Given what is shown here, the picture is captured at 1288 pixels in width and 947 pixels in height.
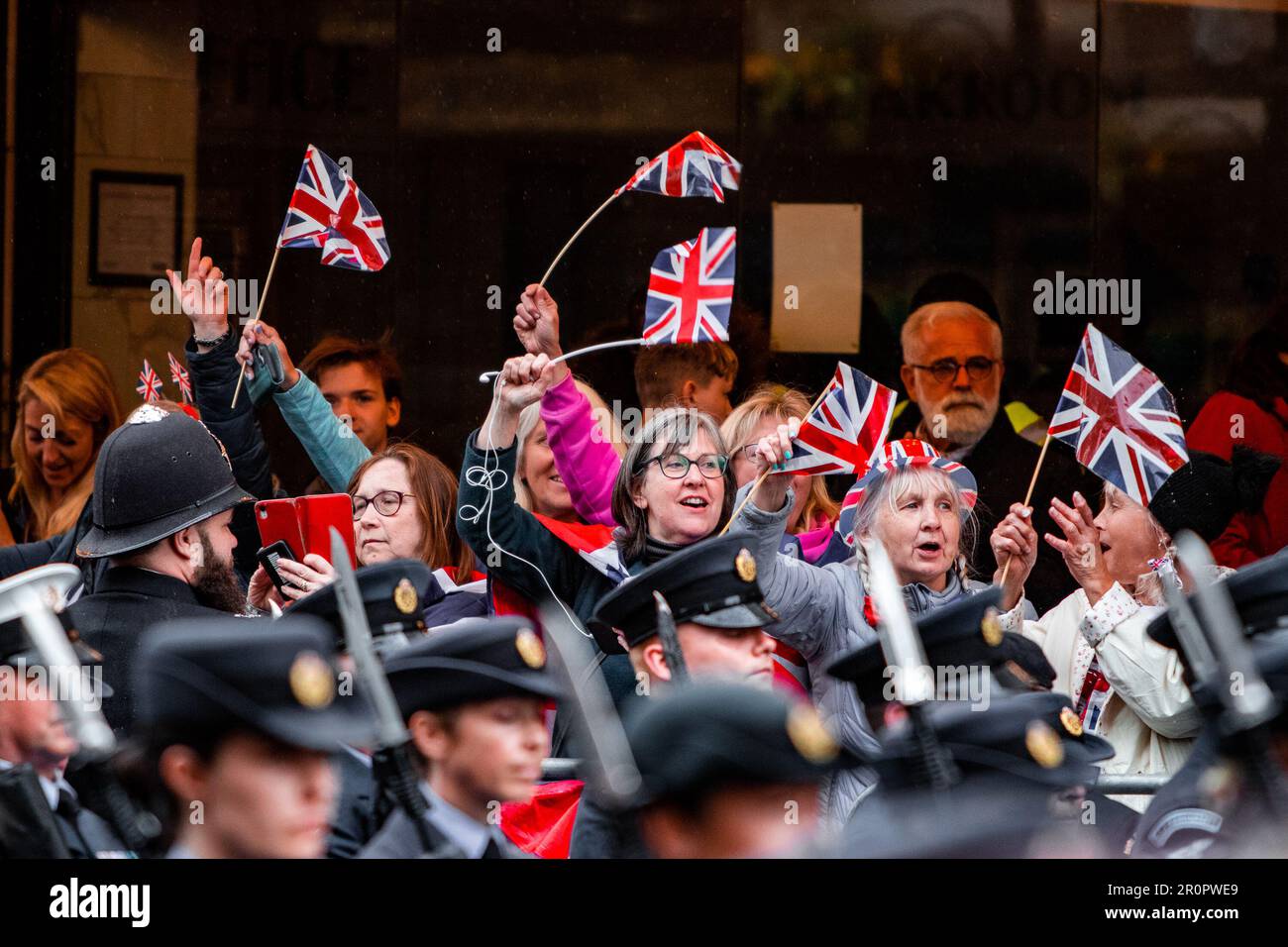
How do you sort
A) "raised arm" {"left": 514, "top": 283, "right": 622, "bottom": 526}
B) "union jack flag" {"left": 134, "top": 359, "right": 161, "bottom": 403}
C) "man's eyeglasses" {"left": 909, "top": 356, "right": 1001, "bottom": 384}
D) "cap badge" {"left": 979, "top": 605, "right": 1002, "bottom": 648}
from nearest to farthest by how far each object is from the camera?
"cap badge" {"left": 979, "top": 605, "right": 1002, "bottom": 648} < "raised arm" {"left": 514, "top": 283, "right": 622, "bottom": 526} < "union jack flag" {"left": 134, "top": 359, "right": 161, "bottom": 403} < "man's eyeglasses" {"left": 909, "top": 356, "right": 1001, "bottom": 384}

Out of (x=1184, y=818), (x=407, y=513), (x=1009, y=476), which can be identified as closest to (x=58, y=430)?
(x=407, y=513)

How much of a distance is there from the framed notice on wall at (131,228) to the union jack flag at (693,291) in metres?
2.33

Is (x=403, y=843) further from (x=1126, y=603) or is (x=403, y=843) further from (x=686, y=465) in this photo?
(x=1126, y=603)

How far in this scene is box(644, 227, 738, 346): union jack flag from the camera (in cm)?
493

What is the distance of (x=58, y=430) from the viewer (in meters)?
5.40

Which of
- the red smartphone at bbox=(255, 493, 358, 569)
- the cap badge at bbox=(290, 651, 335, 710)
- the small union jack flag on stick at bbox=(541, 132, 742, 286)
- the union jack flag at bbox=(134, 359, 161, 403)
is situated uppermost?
the small union jack flag on stick at bbox=(541, 132, 742, 286)

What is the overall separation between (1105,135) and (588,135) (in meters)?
1.93

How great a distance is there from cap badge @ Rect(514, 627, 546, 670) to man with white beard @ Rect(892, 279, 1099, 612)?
3.42 metres

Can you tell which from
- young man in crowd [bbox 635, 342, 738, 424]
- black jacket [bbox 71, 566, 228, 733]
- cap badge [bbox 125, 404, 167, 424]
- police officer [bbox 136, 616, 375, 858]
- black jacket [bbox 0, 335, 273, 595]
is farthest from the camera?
young man in crowd [bbox 635, 342, 738, 424]

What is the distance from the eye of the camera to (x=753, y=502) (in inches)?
156

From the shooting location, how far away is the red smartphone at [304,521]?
12.9ft

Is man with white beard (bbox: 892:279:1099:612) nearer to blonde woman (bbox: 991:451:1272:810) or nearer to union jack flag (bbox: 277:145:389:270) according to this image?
blonde woman (bbox: 991:451:1272:810)

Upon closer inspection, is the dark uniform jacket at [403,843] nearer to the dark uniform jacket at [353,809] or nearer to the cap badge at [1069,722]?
the dark uniform jacket at [353,809]

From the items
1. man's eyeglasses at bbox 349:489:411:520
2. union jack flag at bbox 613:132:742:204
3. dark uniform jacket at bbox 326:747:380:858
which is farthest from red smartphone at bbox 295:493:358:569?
union jack flag at bbox 613:132:742:204
